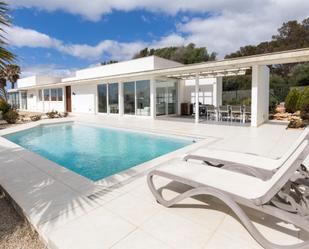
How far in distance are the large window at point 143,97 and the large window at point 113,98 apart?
2.28 m

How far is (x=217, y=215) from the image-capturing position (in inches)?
114

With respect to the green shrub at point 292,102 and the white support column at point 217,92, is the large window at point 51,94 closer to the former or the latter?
the white support column at point 217,92

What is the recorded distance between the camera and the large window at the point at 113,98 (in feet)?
→ 56.1

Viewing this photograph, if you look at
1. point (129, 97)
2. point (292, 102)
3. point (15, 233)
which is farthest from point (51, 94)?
point (15, 233)

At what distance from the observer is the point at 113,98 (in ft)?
57.2

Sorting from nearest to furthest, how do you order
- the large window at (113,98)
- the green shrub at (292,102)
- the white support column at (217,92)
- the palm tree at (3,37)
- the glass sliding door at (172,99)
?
the palm tree at (3,37) → the green shrub at (292,102) → the glass sliding door at (172,99) → the white support column at (217,92) → the large window at (113,98)

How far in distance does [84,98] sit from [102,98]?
2.81 meters

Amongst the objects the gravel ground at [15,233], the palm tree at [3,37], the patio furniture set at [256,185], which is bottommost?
the gravel ground at [15,233]

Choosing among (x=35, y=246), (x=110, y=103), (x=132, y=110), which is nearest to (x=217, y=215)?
(x=35, y=246)

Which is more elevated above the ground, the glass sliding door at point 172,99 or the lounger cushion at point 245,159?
the glass sliding door at point 172,99

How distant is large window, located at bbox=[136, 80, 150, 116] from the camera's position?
15.1 meters

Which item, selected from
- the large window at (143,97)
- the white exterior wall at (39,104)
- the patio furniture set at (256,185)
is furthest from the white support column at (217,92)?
the white exterior wall at (39,104)

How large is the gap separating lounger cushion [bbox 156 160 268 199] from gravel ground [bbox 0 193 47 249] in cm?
189

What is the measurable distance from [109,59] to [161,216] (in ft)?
161
